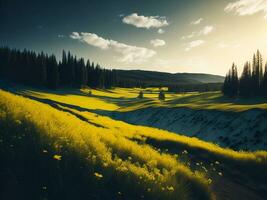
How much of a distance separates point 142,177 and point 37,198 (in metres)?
2.33

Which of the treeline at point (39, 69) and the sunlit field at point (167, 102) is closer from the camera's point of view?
the sunlit field at point (167, 102)

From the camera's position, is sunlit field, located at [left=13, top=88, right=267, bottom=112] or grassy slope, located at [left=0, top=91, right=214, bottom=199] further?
sunlit field, located at [left=13, top=88, right=267, bottom=112]

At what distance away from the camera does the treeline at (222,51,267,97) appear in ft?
230

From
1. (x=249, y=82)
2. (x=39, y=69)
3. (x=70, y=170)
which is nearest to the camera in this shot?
(x=70, y=170)

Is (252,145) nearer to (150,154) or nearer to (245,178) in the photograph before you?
(245,178)

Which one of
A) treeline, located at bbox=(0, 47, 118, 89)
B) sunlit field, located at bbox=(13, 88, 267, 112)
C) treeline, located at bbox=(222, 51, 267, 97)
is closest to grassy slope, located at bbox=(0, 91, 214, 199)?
sunlit field, located at bbox=(13, 88, 267, 112)

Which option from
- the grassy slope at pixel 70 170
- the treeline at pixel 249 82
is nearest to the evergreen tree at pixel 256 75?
the treeline at pixel 249 82

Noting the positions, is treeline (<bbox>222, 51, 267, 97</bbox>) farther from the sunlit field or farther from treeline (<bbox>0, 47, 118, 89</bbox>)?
treeline (<bbox>0, 47, 118, 89</bbox>)

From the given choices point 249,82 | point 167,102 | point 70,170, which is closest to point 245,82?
point 249,82

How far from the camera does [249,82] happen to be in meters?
71.6

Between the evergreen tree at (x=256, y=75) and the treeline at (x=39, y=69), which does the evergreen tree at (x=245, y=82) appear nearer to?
the evergreen tree at (x=256, y=75)

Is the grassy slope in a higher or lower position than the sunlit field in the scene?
higher

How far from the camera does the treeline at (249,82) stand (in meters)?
70.1

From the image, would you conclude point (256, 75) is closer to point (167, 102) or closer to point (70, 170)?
point (167, 102)
